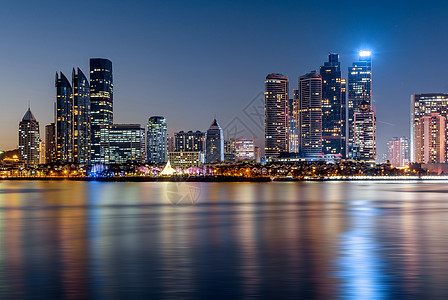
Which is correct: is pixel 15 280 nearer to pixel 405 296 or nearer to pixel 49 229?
pixel 405 296

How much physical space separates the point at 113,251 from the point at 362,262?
35.0ft

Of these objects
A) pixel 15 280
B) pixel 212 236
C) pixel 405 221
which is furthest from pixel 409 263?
pixel 405 221

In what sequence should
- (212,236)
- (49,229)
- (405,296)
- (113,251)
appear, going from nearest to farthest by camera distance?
(405,296) → (113,251) → (212,236) → (49,229)

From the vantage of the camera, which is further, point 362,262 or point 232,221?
point 232,221

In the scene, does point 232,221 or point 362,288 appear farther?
point 232,221

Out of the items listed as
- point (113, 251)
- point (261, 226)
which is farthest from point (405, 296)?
point (261, 226)

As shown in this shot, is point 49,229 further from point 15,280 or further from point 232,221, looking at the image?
point 15,280

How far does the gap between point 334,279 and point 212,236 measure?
43.1 feet

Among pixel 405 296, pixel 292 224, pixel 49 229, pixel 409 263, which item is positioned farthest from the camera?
pixel 292 224

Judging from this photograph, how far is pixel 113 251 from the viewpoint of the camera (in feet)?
74.2

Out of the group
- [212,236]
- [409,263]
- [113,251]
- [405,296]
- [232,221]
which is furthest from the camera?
[232,221]

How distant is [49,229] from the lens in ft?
106

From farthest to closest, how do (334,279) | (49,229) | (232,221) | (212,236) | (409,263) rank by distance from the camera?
(232,221) → (49,229) → (212,236) → (409,263) → (334,279)

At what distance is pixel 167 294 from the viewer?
1436 cm
